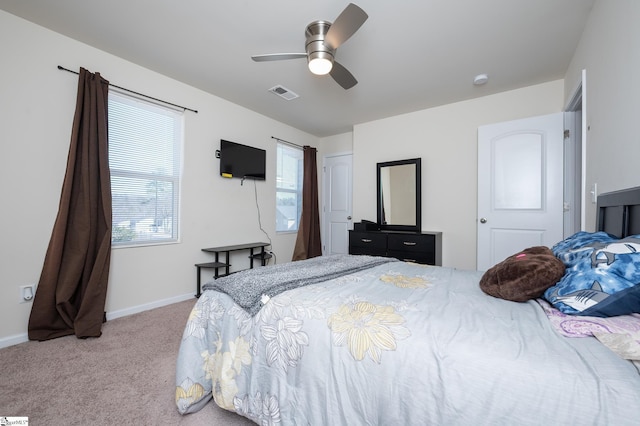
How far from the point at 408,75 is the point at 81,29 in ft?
9.68

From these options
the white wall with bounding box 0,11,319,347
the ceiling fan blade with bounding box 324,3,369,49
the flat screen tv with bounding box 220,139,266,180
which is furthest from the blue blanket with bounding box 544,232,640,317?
the flat screen tv with bounding box 220,139,266,180

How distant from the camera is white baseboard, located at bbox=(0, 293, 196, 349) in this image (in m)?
2.04

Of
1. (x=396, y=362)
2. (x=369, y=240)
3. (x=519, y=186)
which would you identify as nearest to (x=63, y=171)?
(x=396, y=362)

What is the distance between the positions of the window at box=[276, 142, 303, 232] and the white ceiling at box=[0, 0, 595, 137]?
1.27m

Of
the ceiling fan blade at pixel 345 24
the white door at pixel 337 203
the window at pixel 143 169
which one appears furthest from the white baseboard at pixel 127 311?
the ceiling fan blade at pixel 345 24

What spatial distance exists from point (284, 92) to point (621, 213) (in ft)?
10.1

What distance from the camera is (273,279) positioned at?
143 cm

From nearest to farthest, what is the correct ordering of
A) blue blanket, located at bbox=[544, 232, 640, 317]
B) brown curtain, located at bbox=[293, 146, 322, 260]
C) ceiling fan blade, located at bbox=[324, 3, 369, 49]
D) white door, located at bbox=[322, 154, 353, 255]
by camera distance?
blue blanket, located at bbox=[544, 232, 640, 317] < ceiling fan blade, located at bbox=[324, 3, 369, 49] < brown curtain, located at bbox=[293, 146, 322, 260] < white door, located at bbox=[322, 154, 353, 255]

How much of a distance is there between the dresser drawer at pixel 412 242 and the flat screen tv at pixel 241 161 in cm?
206

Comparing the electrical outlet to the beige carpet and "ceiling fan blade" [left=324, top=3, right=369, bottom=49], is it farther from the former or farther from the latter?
"ceiling fan blade" [left=324, top=3, right=369, bottom=49]

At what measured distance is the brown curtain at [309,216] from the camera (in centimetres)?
450

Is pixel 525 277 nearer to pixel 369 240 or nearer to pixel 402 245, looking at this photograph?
pixel 402 245

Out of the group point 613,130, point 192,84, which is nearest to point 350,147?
point 192,84

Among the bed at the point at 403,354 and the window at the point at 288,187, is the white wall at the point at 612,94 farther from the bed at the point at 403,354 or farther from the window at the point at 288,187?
the window at the point at 288,187
